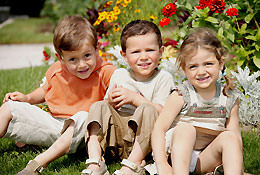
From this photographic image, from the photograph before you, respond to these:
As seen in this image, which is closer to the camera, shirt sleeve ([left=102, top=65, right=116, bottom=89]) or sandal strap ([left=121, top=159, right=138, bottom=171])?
sandal strap ([left=121, top=159, right=138, bottom=171])

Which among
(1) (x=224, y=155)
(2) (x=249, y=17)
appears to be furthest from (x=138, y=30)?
(2) (x=249, y=17)

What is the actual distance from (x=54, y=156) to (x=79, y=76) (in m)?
0.67

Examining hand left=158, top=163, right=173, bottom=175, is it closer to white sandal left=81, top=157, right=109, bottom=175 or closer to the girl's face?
white sandal left=81, top=157, right=109, bottom=175

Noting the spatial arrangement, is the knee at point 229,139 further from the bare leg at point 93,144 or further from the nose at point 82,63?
the nose at point 82,63

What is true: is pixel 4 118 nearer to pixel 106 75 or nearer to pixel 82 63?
pixel 82 63

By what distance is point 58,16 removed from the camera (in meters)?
12.4

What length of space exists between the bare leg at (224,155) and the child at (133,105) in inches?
15.3

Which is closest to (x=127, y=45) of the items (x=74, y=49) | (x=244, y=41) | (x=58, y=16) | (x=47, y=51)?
(x=74, y=49)

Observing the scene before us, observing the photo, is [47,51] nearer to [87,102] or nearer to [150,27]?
[87,102]

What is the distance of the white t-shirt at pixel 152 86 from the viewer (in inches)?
99.0

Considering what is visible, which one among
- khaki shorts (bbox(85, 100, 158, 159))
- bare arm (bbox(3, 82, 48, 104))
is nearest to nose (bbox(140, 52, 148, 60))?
khaki shorts (bbox(85, 100, 158, 159))

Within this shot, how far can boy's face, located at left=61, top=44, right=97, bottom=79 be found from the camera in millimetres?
2562

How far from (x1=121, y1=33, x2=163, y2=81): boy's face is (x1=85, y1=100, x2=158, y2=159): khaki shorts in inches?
12.9

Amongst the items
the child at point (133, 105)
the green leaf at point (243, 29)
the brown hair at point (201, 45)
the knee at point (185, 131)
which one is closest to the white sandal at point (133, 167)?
the child at point (133, 105)
